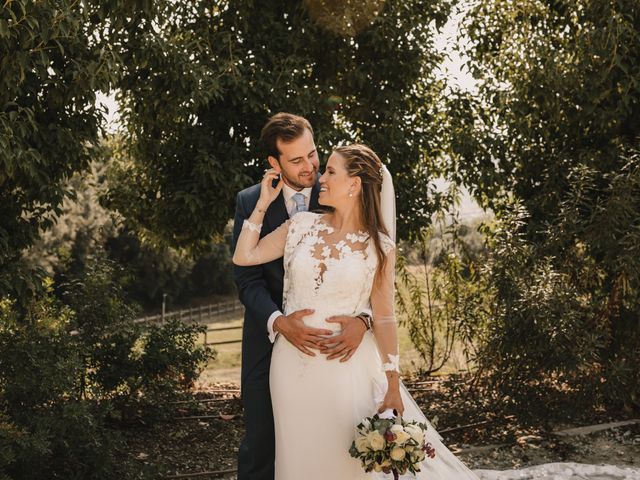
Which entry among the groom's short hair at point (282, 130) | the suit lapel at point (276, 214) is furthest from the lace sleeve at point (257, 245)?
the groom's short hair at point (282, 130)

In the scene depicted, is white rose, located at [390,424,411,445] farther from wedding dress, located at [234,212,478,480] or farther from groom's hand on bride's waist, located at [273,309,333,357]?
groom's hand on bride's waist, located at [273,309,333,357]

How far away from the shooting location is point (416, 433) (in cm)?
313

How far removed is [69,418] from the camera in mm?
4418

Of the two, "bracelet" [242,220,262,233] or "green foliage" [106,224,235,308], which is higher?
"green foliage" [106,224,235,308]

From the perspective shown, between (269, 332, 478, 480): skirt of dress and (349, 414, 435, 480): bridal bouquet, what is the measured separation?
18 cm

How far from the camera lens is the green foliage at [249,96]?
20.4 ft

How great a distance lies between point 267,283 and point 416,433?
3.52 ft

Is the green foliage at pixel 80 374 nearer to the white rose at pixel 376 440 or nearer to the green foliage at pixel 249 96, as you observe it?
the green foliage at pixel 249 96

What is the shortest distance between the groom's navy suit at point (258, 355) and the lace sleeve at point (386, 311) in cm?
52

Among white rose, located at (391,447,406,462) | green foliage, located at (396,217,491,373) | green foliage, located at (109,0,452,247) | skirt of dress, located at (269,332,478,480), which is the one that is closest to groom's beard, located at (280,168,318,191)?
skirt of dress, located at (269,332,478,480)

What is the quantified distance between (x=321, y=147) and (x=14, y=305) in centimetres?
288

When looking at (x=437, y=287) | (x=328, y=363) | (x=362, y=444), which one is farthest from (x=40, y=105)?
(x=437, y=287)

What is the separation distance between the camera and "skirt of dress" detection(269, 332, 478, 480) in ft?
10.9

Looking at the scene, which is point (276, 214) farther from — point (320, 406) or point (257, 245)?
point (320, 406)
